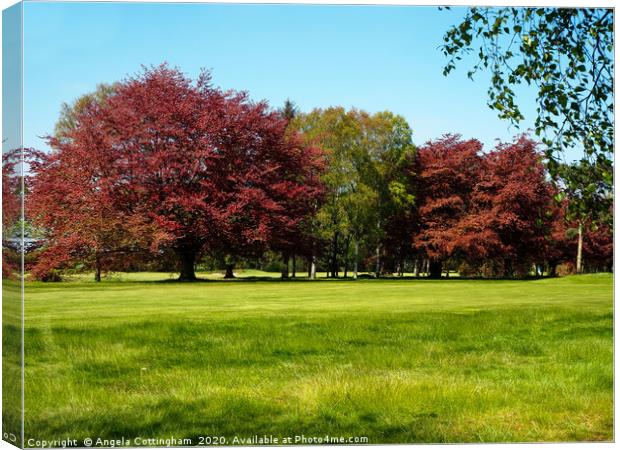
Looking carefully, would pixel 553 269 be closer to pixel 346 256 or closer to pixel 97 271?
pixel 346 256

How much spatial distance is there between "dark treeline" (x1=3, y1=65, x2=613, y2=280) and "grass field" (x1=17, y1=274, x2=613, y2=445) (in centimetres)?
25

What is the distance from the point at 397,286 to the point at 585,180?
2.04 meters

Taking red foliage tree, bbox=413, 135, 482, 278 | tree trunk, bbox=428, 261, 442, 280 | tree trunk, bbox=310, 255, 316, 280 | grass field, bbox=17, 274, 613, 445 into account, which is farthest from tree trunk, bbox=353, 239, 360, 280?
tree trunk, bbox=428, 261, 442, 280

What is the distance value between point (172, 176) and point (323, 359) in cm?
213

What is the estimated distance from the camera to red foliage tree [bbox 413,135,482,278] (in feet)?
22.1

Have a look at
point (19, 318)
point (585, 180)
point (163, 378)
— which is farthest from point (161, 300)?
point (585, 180)

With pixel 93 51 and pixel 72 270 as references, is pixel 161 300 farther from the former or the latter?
pixel 93 51

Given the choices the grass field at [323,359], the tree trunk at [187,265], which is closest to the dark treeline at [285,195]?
the tree trunk at [187,265]

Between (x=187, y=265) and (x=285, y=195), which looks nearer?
(x=187, y=265)

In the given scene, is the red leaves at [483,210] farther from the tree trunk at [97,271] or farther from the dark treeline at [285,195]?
the tree trunk at [97,271]

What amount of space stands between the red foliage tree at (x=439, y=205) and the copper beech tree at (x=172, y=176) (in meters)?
1.00

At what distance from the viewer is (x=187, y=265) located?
6.37 meters

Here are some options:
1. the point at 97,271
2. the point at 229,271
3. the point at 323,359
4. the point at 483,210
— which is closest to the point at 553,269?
the point at 483,210

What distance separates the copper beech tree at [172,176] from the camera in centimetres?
605
